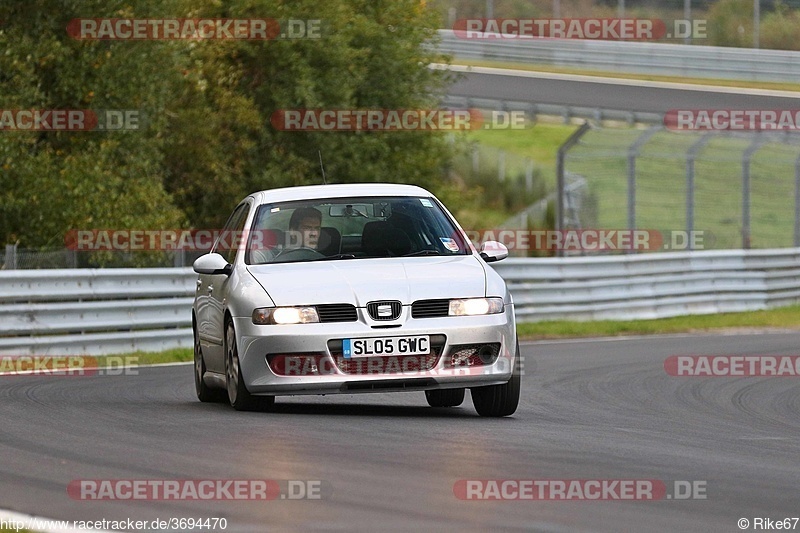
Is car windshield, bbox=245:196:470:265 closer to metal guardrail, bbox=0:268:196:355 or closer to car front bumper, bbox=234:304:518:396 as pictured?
car front bumper, bbox=234:304:518:396

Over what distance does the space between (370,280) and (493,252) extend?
1.26m

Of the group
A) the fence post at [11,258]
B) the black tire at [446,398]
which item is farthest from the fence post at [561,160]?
the black tire at [446,398]

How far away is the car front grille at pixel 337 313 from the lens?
9.95 m

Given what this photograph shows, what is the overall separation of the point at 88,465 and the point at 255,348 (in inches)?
94.0

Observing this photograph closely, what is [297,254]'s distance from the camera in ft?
35.3

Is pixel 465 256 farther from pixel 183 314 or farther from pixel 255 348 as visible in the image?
pixel 183 314

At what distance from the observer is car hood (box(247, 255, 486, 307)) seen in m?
10.0

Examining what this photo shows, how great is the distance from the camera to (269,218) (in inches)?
443

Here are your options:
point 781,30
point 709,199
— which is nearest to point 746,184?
point 709,199

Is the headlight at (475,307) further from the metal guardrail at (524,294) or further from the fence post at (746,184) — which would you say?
the fence post at (746,184)
